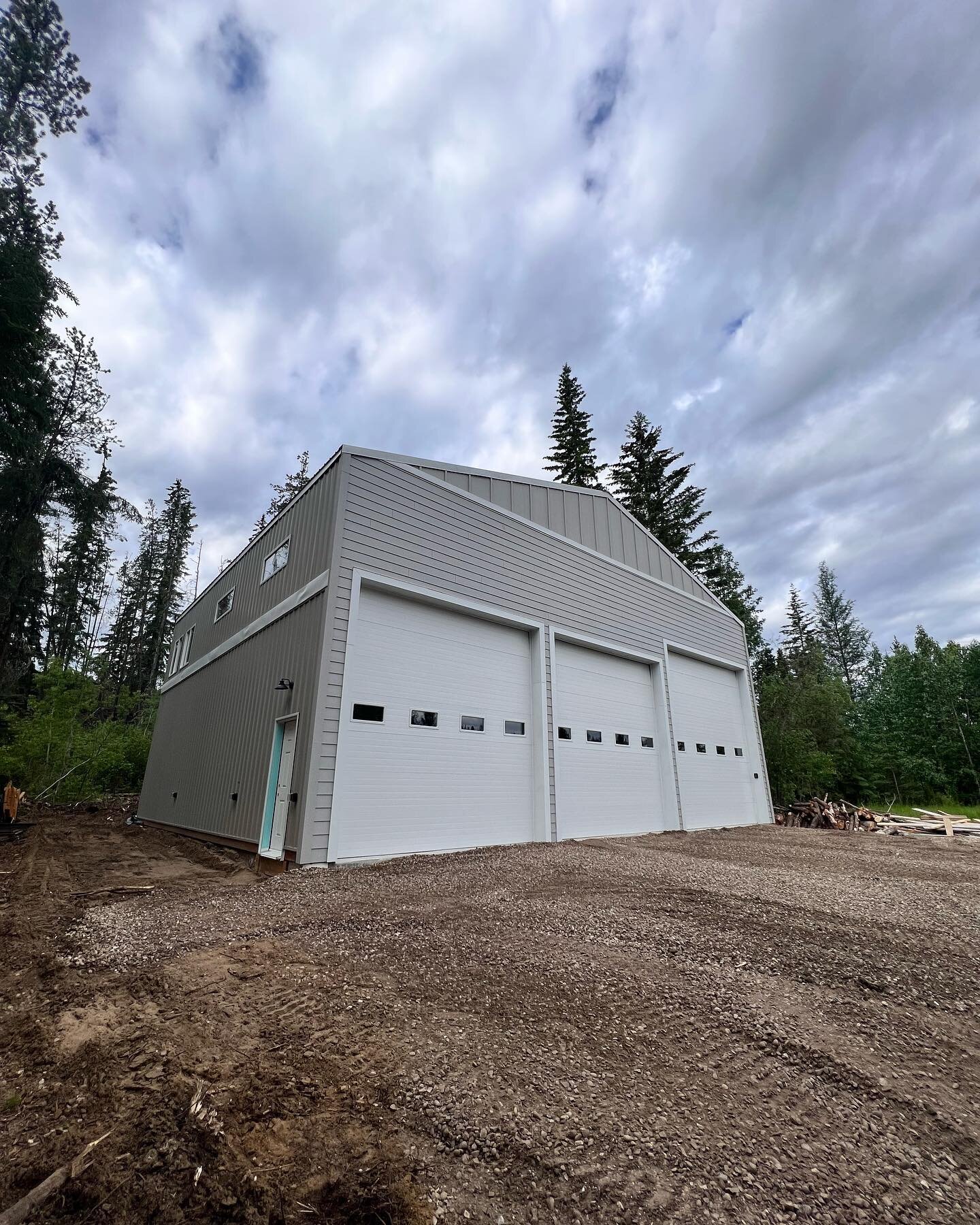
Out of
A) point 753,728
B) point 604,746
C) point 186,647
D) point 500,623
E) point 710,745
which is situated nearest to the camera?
point 500,623

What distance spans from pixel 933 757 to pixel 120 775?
1267 inches

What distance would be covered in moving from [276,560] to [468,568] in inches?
136

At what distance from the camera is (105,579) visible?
24.1m

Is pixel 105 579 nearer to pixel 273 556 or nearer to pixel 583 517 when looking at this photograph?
pixel 273 556

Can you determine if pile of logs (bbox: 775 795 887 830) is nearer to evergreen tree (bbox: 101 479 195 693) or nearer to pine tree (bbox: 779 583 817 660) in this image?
pine tree (bbox: 779 583 817 660)

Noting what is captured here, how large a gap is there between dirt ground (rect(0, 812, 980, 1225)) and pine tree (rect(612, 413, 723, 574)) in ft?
61.7

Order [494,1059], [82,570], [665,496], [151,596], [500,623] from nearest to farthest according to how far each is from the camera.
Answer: [494,1059]
[500,623]
[82,570]
[665,496]
[151,596]

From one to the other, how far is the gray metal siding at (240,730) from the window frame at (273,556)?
101 centimetres

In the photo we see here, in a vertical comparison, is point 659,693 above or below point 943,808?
above

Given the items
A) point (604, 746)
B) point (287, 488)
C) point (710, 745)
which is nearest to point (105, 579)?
point (287, 488)

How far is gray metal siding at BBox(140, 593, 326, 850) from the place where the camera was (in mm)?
6602

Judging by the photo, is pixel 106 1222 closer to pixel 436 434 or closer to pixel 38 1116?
pixel 38 1116

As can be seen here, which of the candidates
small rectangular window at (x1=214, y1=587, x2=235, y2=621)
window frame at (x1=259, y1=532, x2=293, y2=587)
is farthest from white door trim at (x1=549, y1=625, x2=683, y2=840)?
small rectangular window at (x1=214, y1=587, x2=235, y2=621)

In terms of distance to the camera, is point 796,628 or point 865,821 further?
point 796,628
